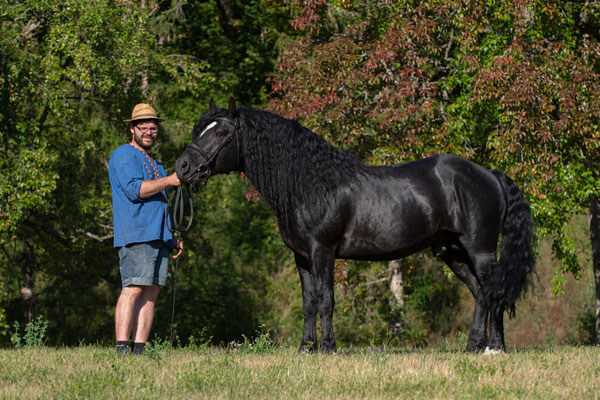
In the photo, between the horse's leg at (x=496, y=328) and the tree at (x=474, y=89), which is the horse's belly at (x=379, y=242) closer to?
the horse's leg at (x=496, y=328)

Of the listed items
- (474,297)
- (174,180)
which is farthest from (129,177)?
A: (474,297)

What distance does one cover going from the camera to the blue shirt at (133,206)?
6.41m

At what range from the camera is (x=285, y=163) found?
6.72 metres

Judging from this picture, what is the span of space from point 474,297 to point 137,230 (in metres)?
3.38

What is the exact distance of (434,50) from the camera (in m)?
12.2

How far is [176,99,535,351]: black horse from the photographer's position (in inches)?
265

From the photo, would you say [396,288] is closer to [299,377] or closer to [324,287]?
[324,287]

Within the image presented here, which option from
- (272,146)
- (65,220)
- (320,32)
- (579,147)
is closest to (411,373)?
(272,146)

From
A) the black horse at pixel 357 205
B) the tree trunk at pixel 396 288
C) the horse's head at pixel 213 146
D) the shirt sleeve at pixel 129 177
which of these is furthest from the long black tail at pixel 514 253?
the tree trunk at pixel 396 288

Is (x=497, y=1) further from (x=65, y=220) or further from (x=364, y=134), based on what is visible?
(x=65, y=220)

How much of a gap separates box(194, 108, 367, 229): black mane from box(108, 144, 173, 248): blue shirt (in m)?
0.68

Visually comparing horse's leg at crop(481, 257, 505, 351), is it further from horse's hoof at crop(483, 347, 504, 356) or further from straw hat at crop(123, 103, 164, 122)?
straw hat at crop(123, 103, 164, 122)

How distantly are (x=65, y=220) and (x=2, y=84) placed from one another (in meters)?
3.72

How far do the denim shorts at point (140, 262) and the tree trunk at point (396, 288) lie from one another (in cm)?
1065
